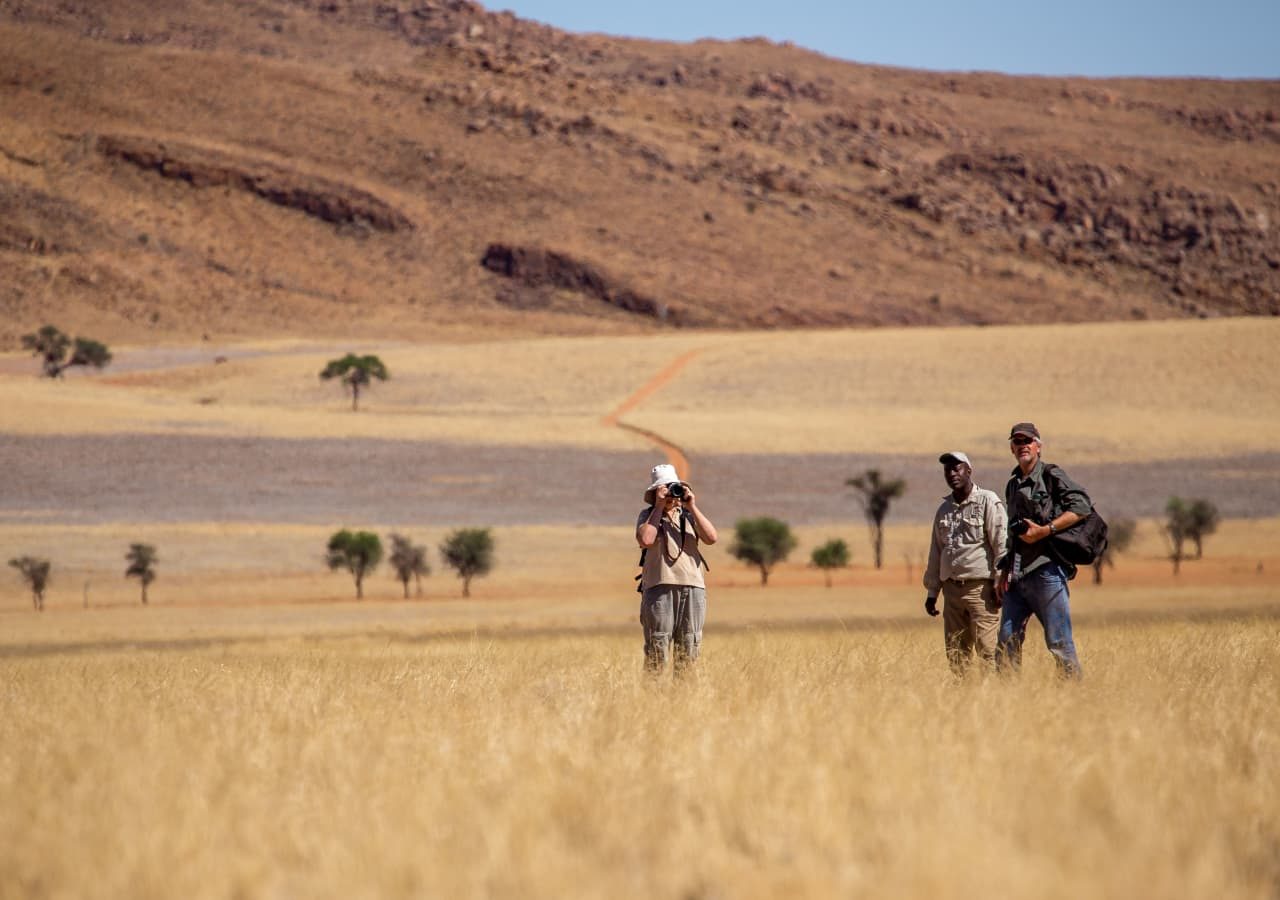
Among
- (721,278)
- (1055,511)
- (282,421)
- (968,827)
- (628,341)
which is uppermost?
(721,278)

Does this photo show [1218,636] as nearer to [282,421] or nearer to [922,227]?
[282,421]

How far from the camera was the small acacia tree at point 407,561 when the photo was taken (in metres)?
45.5

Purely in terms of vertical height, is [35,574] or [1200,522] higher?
[1200,522]

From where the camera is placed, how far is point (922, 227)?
538ft

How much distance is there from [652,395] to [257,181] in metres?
74.0

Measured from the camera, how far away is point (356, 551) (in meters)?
45.6

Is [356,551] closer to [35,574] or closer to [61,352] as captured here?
[35,574]

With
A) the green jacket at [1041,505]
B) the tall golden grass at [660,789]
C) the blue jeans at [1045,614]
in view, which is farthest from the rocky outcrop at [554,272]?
the tall golden grass at [660,789]

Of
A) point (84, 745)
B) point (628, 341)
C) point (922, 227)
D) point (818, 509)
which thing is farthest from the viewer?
point (922, 227)

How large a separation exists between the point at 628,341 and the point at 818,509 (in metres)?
50.1

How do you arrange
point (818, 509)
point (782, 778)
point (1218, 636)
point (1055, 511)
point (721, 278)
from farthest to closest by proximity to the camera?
point (721, 278) < point (818, 509) < point (1218, 636) < point (1055, 511) < point (782, 778)

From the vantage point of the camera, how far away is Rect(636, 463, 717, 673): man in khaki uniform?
10.0 metres

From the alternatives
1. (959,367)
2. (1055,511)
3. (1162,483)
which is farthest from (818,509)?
(1055,511)

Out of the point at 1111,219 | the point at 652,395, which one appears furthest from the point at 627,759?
the point at 1111,219
